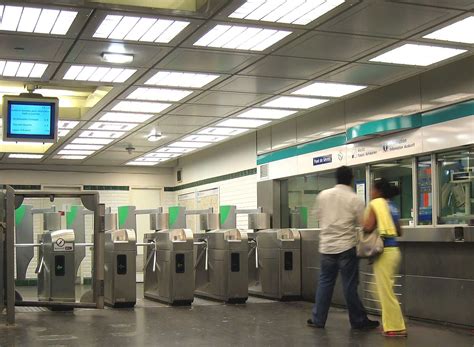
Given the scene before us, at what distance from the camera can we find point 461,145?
7.27 m

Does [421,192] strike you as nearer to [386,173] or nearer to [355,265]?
[386,173]

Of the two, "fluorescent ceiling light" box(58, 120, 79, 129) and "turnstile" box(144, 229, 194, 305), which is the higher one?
"fluorescent ceiling light" box(58, 120, 79, 129)

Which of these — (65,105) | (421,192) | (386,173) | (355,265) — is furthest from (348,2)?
(65,105)

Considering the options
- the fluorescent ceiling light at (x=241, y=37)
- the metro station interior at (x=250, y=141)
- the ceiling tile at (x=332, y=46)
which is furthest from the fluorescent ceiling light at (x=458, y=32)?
the fluorescent ceiling light at (x=241, y=37)

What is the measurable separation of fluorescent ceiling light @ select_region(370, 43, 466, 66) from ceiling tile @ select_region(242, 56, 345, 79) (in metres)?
0.51

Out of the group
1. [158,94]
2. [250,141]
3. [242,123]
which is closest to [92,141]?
[250,141]

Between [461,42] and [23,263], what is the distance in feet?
23.7

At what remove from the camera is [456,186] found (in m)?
7.55

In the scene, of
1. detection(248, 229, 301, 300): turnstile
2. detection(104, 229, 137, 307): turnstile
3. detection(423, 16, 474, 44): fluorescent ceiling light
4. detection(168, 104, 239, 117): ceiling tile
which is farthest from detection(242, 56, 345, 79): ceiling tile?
detection(104, 229, 137, 307): turnstile

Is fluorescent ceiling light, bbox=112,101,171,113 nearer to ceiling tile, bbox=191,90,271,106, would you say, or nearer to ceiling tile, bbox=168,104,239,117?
ceiling tile, bbox=168,104,239,117

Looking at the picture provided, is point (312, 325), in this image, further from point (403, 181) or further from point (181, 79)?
point (181, 79)

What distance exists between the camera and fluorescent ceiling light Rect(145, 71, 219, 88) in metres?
7.54

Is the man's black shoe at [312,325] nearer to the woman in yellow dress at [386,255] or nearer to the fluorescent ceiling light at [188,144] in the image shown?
the woman in yellow dress at [386,255]

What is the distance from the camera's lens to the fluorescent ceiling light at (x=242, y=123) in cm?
1064
